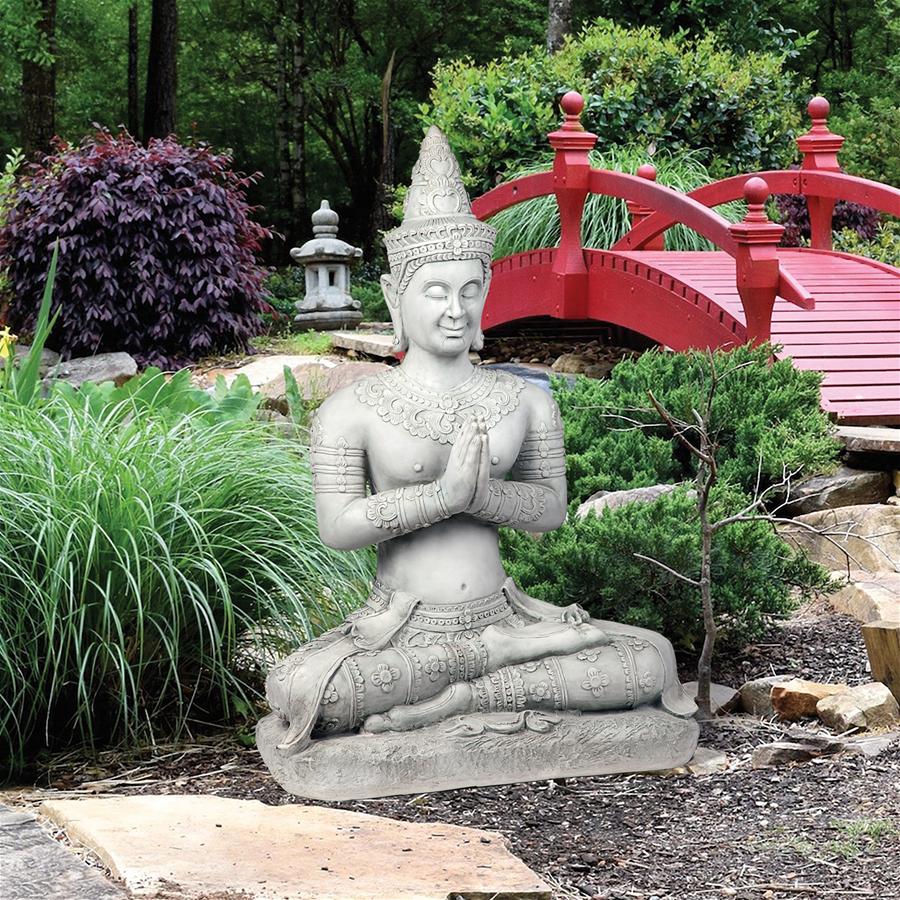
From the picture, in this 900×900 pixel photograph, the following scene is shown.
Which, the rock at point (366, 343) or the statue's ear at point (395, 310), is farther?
the rock at point (366, 343)

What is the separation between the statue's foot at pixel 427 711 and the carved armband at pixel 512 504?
0.50 metres

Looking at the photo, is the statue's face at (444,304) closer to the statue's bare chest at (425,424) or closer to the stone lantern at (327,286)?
the statue's bare chest at (425,424)

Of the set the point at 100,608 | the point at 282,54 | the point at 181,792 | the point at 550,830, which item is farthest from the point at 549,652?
the point at 282,54

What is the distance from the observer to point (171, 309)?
11945 millimetres

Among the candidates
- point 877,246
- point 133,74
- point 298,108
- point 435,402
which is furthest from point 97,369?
point 133,74

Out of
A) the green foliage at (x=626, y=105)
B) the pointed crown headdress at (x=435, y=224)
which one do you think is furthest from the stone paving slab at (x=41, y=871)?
the green foliage at (x=626, y=105)

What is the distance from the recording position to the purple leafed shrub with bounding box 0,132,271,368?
11.8 meters

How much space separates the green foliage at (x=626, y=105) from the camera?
1375 centimetres

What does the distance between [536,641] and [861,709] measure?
1039mm

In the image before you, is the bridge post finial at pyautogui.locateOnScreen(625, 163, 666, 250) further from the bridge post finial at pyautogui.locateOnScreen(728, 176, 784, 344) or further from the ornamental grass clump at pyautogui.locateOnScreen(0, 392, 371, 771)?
the ornamental grass clump at pyautogui.locateOnScreen(0, 392, 371, 771)

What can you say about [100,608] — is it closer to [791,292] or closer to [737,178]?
[791,292]

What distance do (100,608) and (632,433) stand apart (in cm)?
274

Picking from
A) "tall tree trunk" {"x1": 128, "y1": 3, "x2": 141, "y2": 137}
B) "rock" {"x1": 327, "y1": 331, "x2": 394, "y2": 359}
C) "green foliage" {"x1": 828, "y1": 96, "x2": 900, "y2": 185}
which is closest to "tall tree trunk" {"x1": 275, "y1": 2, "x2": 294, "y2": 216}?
"tall tree trunk" {"x1": 128, "y1": 3, "x2": 141, "y2": 137}

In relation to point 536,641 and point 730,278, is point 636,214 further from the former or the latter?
point 536,641
